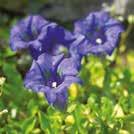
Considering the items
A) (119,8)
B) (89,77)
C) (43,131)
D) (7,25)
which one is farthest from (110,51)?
(7,25)

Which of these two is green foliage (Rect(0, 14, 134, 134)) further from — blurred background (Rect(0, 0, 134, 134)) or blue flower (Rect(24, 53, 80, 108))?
blue flower (Rect(24, 53, 80, 108))

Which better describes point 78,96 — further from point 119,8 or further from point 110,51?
point 119,8

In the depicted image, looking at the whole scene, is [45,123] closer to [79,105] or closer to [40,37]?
[79,105]

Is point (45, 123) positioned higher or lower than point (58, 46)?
lower

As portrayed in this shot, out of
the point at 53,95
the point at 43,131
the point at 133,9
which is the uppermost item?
the point at 133,9

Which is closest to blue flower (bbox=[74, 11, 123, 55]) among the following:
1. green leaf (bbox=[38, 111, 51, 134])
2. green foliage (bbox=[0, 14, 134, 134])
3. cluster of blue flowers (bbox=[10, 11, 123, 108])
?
cluster of blue flowers (bbox=[10, 11, 123, 108])

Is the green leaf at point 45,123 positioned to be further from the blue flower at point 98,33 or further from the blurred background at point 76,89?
the blue flower at point 98,33

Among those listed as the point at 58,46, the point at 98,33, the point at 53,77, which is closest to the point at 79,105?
the point at 53,77
